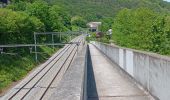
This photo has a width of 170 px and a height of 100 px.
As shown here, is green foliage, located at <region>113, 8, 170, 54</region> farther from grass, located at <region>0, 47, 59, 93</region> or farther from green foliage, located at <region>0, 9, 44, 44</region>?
grass, located at <region>0, 47, 59, 93</region>

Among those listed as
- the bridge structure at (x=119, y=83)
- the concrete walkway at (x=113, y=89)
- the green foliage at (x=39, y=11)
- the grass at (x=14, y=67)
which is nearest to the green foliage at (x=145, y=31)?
the green foliage at (x=39, y=11)

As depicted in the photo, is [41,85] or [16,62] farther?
[16,62]

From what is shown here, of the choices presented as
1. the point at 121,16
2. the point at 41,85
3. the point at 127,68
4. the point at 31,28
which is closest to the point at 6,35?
the point at 31,28

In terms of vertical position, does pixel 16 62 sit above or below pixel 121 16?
below

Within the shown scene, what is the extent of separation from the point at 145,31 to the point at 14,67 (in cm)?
3233

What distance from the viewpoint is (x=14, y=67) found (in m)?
43.0

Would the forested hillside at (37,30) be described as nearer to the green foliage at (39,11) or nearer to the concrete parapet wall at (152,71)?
the green foliage at (39,11)

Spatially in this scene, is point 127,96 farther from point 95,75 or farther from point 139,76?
point 95,75

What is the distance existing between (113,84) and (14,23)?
29.8 meters

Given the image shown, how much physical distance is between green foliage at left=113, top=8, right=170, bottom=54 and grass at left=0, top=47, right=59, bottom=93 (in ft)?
69.0

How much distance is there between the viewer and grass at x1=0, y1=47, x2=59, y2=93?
120 ft

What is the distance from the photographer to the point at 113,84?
76.3 feet

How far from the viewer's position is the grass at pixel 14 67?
1443 inches

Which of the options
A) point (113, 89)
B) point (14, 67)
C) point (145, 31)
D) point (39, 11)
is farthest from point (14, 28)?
point (113, 89)
